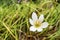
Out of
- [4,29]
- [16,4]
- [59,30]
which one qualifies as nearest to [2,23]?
[4,29]

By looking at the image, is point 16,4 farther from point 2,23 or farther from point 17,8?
point 2,23

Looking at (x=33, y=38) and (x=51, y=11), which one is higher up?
(x=51, y=11)

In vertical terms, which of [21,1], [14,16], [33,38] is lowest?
[33,38]

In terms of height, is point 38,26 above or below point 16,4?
below

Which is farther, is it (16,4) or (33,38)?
(16,4)

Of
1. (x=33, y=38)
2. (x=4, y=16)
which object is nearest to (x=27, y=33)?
(x=33, y=38)
